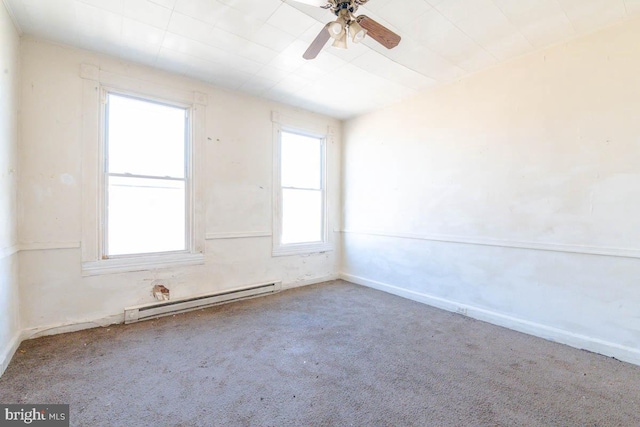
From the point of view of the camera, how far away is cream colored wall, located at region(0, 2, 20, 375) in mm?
2119

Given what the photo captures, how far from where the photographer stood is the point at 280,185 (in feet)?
13.8

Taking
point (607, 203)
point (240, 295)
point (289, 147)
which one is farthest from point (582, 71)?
point (240, 295)

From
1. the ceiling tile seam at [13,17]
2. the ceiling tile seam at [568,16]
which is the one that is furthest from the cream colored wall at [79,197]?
the ceiling tile seam at [568,16]

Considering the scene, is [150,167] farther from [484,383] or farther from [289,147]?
[484,383]

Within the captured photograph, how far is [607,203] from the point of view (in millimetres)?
2385

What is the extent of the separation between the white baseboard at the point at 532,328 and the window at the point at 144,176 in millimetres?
3022

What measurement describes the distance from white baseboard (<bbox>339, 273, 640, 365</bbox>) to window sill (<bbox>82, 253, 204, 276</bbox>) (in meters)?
2.68

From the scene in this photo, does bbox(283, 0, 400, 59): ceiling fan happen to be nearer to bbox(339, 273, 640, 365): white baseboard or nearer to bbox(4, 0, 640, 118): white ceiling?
bbox(4, 0, 640, 118): white ceiling

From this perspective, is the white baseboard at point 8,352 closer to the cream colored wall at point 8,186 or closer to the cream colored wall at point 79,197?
the cream colored wall at point 8,186

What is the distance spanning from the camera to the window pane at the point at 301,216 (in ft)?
14.2

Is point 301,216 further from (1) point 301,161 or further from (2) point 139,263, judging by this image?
(2) point 139,263

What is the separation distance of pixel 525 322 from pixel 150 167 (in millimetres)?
4207

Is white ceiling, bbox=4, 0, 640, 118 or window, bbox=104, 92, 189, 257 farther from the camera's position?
window, bbox=104, 92, 189, 257

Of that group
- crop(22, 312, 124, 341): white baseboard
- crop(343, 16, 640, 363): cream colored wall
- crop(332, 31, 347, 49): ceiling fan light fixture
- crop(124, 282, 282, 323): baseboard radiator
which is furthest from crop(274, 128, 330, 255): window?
crop(332, 31, 347, 49): ceiling fan light fixture
